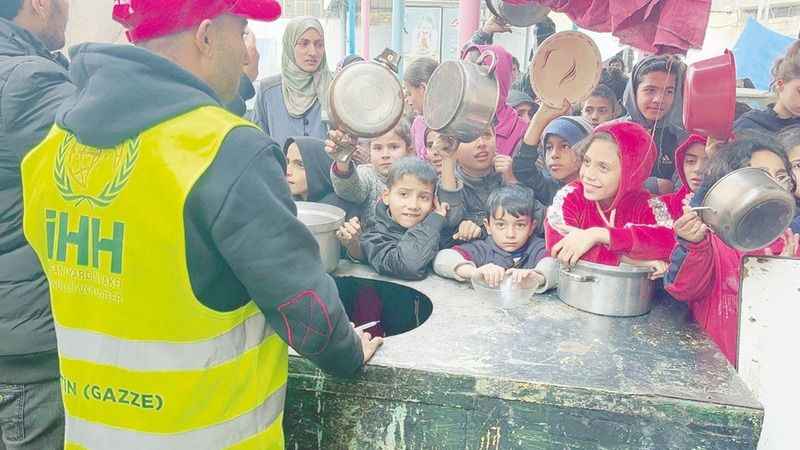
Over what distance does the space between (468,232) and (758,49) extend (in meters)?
7.18

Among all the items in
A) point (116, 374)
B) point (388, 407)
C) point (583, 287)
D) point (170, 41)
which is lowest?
point (388, 407)

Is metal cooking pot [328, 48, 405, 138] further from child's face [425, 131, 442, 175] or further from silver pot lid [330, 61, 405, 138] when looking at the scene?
child's face [425, 131, 442, 175]

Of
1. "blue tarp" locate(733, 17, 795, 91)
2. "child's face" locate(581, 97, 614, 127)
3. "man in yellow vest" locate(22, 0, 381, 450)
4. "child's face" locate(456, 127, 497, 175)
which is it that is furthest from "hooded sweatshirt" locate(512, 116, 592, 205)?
"blue tarp" locate(733, 17, 795, 91)

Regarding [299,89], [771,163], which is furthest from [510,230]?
[299,89]

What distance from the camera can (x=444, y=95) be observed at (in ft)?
6.72

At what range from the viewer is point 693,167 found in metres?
2.02

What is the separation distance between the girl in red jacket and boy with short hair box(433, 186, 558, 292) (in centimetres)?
45

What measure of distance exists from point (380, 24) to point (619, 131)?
37.5 feet

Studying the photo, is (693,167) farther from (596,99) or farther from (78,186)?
(78,186)

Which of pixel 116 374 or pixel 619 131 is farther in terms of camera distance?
pixel 619 131

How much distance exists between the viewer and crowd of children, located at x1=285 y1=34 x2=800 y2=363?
1.65m

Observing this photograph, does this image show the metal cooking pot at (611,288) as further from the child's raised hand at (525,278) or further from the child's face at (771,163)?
the child's face at (771,163)

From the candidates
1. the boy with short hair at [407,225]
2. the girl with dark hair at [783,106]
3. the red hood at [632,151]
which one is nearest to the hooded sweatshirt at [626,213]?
the red hood at [632,151]

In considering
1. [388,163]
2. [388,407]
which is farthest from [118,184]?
[388,163]
